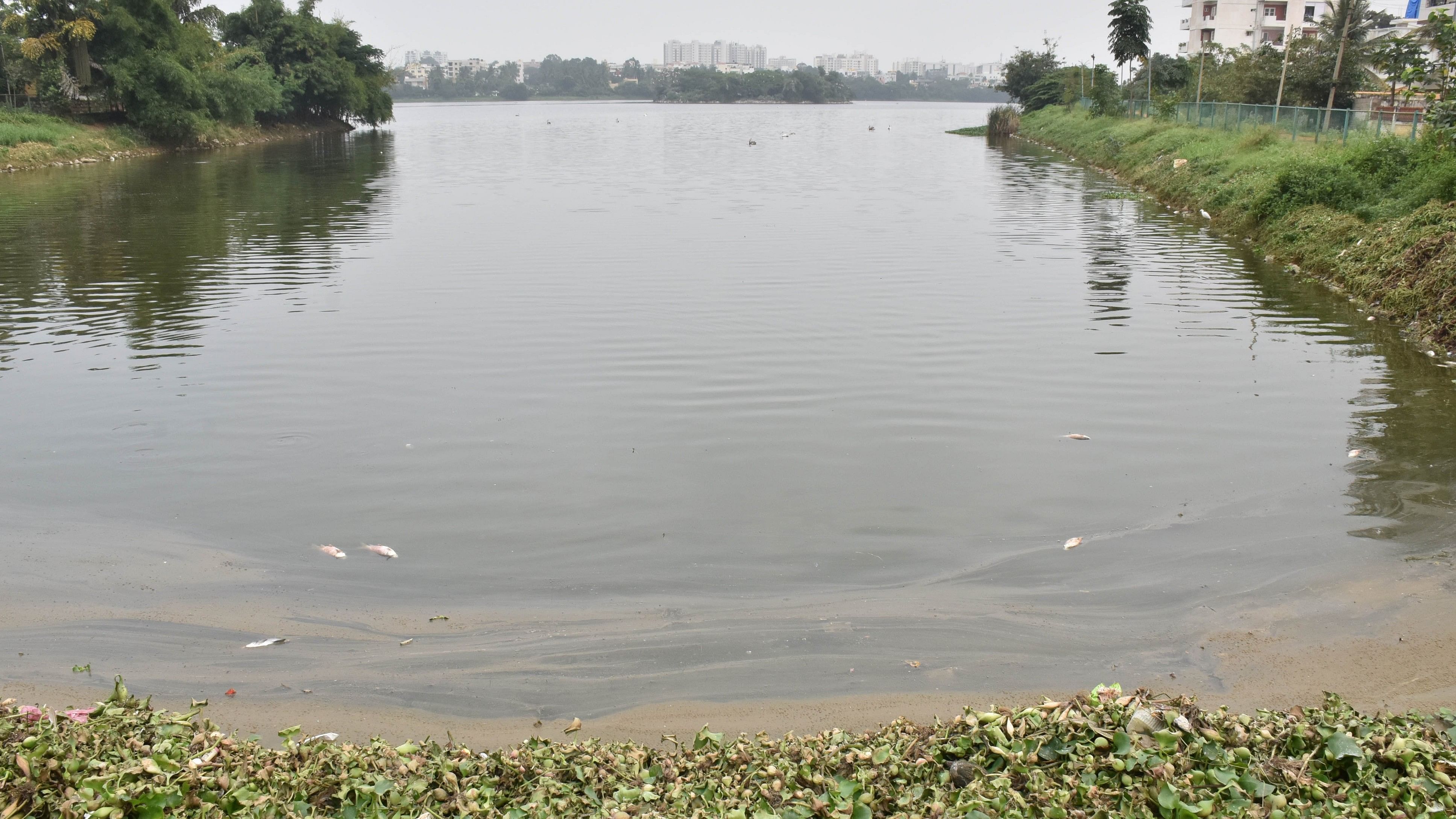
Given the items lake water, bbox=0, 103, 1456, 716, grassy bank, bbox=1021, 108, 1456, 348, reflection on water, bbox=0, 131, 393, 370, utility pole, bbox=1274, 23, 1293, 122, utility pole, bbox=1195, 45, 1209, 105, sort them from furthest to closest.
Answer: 1. utility pole, bbox=1195, 45, 1209, 105
2. utility pole, bbox=1274, 23, 1293, 122
3. grassy bank, bbox=1021, 108, 1456, 348
4. reflection on water, bbox=0, 131, 393, 370
5. lake water, bbox=0, 103, 1456, 716

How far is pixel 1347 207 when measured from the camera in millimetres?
17297

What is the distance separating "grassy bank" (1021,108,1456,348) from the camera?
1312cm

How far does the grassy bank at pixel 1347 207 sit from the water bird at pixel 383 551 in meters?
10.9

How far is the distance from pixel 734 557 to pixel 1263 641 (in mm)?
2868

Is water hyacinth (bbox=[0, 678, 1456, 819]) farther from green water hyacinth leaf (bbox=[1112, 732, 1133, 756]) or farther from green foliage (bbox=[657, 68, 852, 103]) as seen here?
green foliage (bbox=[657, 68, 852, 103])

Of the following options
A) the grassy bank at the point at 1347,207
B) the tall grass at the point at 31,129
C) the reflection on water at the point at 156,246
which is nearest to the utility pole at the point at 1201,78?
the grassy bank at the point at 1347,207

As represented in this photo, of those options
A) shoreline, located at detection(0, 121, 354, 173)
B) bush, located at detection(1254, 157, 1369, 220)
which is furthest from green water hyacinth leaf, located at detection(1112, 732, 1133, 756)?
shoreline, located at detection(0, 121, 354, 173)

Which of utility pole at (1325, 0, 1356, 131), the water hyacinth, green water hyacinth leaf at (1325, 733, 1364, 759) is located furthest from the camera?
utility pole at (1325, 0, 1356, 131)

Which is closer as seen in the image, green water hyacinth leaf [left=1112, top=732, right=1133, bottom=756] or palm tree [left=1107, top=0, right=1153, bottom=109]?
green water hyacinth leaf [left=1112, top=732, right=1133, bottom=756]

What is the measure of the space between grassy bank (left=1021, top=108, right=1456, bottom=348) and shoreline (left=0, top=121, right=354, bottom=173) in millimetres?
33030

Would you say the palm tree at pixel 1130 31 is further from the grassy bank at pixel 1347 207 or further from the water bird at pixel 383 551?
the water bird at pixel 383 551

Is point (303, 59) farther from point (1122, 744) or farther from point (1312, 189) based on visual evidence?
point (1122, 744)

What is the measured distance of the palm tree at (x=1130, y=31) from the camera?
177ft

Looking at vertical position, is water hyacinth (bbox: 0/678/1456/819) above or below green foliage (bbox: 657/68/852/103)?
below
